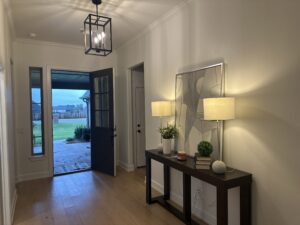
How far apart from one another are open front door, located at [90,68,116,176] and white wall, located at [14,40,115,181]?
792 millimetres

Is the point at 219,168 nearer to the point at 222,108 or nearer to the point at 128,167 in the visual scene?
the point at 222,108

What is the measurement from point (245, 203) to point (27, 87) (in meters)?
4.39

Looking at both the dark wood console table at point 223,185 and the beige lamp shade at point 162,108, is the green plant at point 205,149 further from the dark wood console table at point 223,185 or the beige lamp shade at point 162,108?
the beige lamp shade at point 162,108

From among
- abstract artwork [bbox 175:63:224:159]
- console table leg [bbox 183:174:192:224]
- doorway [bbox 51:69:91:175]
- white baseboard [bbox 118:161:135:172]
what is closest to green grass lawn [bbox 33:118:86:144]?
doorway [bbox 51:69:91:175]

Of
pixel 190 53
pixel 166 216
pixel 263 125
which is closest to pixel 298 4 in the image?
pixel 263 125

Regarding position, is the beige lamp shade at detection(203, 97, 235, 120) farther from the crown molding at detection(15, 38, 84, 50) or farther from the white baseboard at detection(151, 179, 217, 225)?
the crown molding at detection(15, 38, 84, 50)

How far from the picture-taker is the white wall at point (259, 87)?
1.74 meters

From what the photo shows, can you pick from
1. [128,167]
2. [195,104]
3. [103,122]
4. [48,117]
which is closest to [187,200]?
[195,104]

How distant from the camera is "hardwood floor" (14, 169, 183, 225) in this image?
2.74 m

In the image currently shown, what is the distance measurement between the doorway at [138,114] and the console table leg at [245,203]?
3142mm

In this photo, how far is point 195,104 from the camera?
276 cm

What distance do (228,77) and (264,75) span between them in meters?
0.42

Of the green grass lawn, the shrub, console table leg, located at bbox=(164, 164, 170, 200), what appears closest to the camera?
console table leg, located at bbox=(164, 164, 170, 200)

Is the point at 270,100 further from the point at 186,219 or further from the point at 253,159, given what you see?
the point at 186,219
